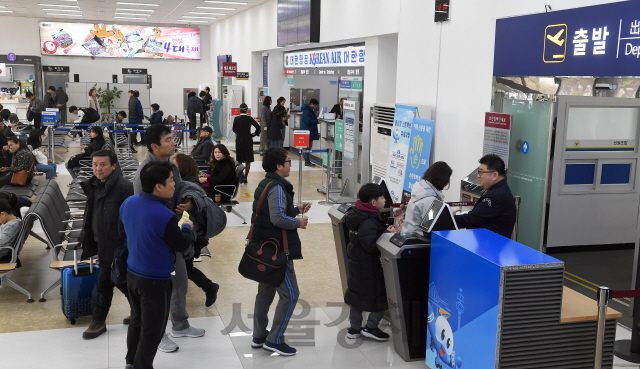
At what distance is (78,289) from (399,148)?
4825 millimetres

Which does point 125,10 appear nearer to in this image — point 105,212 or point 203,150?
point 203,150

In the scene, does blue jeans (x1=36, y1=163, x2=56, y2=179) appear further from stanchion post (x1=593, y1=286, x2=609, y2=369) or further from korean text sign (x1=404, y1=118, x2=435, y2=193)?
stanchion post (x1=593, y1=286, x2=609, y2=369)

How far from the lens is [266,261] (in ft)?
12.5

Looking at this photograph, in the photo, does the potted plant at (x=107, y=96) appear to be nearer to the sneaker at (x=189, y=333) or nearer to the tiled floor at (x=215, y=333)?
the tiled floor at (x=215, y=333)

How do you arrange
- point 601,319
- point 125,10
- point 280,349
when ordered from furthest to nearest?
point 125,10, point 280,349, point 601,319

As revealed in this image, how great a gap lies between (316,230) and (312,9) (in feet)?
18.6

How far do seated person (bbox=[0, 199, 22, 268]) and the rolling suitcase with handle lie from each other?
93 cm

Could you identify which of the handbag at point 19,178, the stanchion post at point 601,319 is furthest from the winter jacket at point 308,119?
Answer: the stanchion post at point 601,319

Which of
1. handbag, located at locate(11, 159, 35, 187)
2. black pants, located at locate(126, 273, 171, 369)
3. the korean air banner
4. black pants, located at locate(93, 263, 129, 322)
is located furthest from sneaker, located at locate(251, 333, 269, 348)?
handbag, located at locate(11, 159, 35, 187)

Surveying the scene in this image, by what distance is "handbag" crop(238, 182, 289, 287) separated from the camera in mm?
3803

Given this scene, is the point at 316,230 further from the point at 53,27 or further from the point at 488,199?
the point at 53,27

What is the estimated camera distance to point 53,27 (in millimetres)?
22656

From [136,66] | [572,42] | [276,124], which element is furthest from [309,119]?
[136,66]

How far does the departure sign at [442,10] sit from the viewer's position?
732 cm
